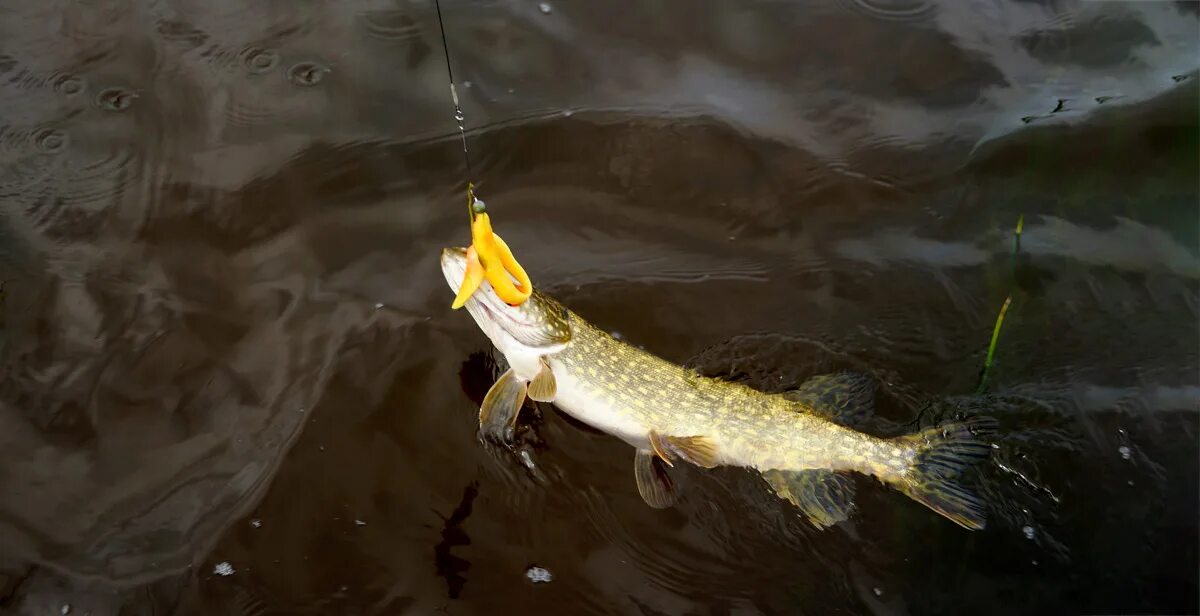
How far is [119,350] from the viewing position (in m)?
3.50

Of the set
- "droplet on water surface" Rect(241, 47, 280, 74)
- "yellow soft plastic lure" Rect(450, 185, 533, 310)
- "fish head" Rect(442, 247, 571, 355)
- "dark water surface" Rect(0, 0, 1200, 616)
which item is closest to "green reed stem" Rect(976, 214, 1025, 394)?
"dark water surface" Rect(0, 0, 1200, 616)

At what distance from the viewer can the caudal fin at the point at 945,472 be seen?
10.1 feet

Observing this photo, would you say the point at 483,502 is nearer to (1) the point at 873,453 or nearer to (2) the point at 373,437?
(2) the point at 373,437

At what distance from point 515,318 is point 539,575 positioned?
96 centimetres

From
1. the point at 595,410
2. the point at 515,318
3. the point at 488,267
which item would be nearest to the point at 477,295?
the point at 515,318

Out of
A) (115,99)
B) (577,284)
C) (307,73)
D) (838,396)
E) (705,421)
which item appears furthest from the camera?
(307,73)

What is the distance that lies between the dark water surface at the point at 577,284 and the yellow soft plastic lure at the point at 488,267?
2.35ft

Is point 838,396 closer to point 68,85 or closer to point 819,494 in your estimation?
point 819,494

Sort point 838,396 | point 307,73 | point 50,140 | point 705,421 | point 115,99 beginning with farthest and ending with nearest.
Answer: point 307,73
point 115,99
point 50,140
point 838,396
point 705,421

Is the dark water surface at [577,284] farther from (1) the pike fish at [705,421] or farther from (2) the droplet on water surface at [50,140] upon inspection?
(1) the pike fish at [705,421]

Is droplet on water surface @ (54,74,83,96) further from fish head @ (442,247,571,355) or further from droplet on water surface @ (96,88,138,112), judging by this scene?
fish head @ (442,247,571,355)

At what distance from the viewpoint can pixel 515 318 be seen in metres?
3.16

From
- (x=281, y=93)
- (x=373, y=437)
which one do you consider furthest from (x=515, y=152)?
(x=373, y=437)

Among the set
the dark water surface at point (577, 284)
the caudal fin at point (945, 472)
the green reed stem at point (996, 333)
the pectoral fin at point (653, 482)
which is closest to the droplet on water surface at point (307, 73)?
the dark water surface at point (577, 284)
